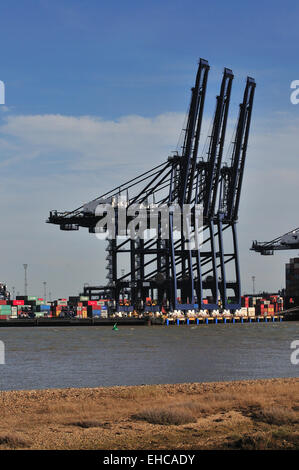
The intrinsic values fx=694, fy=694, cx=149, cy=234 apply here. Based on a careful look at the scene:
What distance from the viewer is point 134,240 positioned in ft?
348

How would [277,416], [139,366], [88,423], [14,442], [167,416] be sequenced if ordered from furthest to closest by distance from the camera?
[139,366] → [167,416] → [277,416] → [88,423] → [14,442]

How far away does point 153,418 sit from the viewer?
52.5 ft

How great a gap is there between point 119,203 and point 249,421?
87407 mm

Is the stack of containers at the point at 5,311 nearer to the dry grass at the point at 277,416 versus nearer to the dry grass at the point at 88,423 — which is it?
the dry grass at the point at 88,423

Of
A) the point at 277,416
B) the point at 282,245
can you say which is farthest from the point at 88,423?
the point at 282,245

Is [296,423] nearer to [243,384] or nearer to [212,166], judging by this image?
[243,384]

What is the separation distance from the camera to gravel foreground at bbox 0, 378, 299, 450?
44.1ft

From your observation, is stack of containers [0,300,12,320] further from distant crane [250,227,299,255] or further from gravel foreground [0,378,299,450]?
gravel foreground [0,378,299,450]

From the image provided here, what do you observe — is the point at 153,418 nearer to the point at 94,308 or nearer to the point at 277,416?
the point at 277,416

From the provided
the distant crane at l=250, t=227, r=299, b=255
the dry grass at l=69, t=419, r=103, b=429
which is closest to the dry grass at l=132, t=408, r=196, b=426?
the dry grass at l=69, t=419, r=103, b=429

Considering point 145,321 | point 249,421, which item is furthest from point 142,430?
point 145,321

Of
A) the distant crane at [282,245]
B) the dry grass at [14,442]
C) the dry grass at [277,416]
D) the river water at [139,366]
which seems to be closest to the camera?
the dry grass at [14,442]

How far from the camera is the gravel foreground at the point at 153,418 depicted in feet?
44.1

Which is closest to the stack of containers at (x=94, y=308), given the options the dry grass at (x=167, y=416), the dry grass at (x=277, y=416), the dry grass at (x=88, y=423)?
the dry grass at (x=167, y=416)
